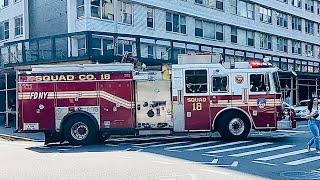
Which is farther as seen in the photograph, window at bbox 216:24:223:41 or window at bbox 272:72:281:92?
window at bbox 216:24:223:41

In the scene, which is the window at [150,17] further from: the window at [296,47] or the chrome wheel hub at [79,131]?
the window at [296,47]

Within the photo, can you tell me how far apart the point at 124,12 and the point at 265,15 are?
69.4 ft

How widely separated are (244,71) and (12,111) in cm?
1449

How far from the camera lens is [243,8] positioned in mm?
42344

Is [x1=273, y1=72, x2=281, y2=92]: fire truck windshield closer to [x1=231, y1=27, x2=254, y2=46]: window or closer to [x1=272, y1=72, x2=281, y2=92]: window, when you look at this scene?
[x1=272, y1=72, x2=281, y2=92]: window

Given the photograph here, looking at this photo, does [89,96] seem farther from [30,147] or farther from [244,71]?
[244,71]

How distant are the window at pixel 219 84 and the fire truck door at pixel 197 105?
0.80 feet

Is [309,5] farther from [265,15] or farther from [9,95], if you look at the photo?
[9,95]

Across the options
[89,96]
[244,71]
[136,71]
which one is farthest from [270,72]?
[89,96]

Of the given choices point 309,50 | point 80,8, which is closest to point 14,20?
point 80,8

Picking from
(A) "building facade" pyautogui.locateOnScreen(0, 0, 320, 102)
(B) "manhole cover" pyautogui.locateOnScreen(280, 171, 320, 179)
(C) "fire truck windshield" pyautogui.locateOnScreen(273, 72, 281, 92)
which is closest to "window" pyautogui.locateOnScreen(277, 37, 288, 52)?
(A) "building facade" pyautogui.locateOnScreen(0, 0, 320, 102)

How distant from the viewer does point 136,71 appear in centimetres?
1570

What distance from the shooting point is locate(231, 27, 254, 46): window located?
4120 cm

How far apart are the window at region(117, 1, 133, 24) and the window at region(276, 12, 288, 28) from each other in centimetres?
2358
